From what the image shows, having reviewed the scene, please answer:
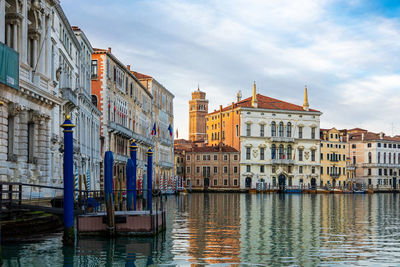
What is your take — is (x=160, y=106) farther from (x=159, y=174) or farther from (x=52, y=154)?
(x=52, y=154)

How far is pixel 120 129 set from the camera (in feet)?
166

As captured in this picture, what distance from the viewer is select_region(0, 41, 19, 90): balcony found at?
62.6ft

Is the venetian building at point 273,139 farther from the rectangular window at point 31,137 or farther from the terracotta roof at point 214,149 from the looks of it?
the rectangular window at point 31,137

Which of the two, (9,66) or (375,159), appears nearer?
(9,66)

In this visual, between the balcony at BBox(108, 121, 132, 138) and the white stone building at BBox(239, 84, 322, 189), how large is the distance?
4018 centimetres

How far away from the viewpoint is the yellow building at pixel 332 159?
99969 mm

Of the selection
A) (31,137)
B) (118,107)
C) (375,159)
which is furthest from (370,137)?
A: (31,137)

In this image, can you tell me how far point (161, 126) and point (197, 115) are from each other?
245 ft

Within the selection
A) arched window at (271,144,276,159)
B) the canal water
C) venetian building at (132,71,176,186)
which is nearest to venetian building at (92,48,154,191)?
venetian building at (132,71,176,186)

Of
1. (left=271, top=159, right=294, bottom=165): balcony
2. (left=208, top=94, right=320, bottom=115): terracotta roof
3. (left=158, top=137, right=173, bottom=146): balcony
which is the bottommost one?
(left=271, top=159, right=294, bottom=165): balcony

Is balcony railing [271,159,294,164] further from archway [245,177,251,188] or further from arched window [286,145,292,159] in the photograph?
archway [245,177,251,188]

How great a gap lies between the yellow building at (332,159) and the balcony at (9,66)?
273 feet

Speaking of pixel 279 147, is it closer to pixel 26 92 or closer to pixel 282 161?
pixel 282 161

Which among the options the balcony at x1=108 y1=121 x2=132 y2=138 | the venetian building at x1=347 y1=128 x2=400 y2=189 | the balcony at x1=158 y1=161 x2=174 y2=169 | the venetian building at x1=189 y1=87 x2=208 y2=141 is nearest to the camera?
the balcony at x1=108 y1=121 x2=132 y2=138
